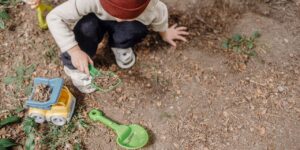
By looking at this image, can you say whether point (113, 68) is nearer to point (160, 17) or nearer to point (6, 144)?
point (160, 17)

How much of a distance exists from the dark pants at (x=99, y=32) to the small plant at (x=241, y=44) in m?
0.48

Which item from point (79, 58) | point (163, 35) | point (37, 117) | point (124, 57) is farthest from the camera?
point (163, 35)

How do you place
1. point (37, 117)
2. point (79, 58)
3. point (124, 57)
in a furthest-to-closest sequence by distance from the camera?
point (124, 57) < point (37, 117) < point (79, 58)

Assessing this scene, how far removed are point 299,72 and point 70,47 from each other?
3.64ft

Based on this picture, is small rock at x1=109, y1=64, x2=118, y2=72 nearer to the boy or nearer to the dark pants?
the boy

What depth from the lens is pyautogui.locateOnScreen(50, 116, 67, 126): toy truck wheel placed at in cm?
176

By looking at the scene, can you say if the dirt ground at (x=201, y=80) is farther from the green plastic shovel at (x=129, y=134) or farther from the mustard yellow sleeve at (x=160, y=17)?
the mustard yellow sleeve at (x=160, y=17)

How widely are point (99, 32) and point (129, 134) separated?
47 centimetres

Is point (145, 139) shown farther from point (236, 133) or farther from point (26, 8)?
point (26, 8)

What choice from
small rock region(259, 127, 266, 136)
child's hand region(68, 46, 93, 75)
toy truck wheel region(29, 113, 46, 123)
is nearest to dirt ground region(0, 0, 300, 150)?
small rock region(259, 127, 266, 136)

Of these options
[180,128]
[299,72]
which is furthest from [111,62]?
[299,72]

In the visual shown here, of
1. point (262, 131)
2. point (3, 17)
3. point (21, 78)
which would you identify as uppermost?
point (3, 17)

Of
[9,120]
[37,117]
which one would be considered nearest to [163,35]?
[37,117]

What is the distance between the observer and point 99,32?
1.81m
